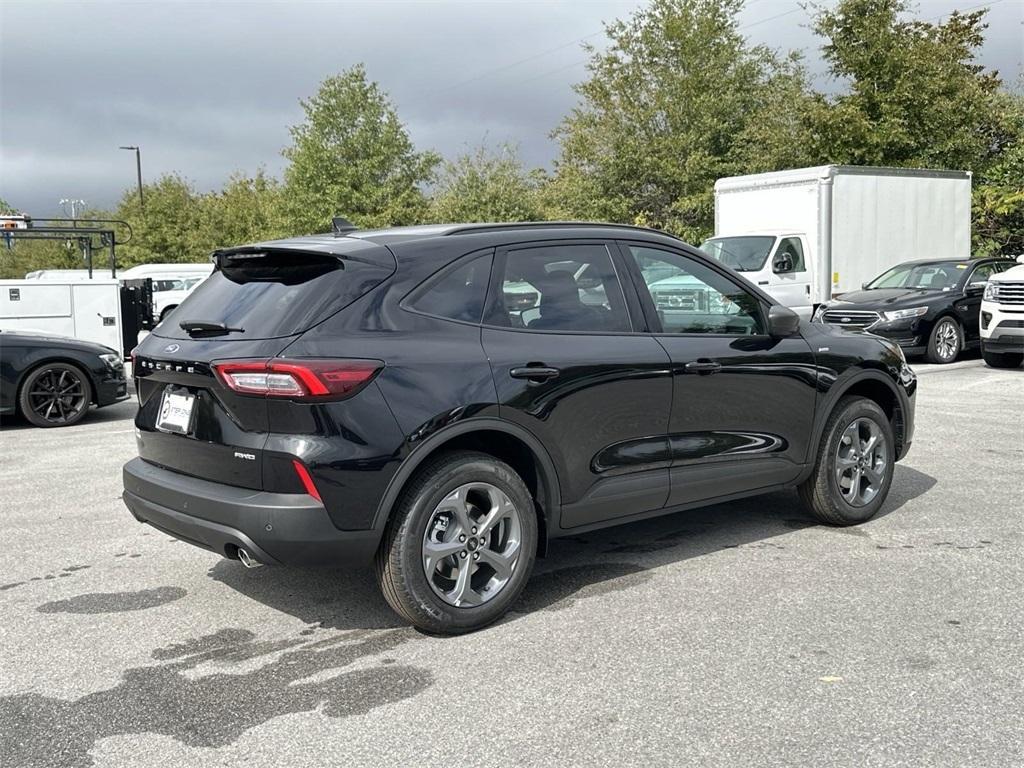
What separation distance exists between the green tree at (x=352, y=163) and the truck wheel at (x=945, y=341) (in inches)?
901

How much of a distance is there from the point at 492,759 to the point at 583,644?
100 cm

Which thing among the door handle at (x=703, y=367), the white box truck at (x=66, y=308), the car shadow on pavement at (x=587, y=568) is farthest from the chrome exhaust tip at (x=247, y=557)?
the white box truck at (x=66, y=308)

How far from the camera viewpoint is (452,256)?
439 centimetres

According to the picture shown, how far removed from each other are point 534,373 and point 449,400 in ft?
1.49

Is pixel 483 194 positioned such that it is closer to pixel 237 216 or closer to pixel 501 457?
pixel 237 216

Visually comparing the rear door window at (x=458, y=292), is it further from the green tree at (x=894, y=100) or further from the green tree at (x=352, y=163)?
the green tree at (x=352, y=163)

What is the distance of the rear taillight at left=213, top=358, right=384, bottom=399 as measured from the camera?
3830mm

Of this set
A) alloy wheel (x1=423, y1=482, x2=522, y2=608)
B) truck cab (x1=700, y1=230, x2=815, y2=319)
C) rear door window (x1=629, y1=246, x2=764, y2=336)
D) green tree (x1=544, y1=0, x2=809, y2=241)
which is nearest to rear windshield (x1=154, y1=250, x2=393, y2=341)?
alloy wheel (x1=423, y1=482, x2=522, y2=608)

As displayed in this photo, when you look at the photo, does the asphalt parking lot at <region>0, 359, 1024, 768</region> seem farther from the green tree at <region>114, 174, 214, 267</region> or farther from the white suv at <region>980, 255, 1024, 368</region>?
the green tree at <region>114, 174, 214, 267</region>

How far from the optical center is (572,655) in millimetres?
3979

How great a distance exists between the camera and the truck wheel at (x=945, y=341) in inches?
608

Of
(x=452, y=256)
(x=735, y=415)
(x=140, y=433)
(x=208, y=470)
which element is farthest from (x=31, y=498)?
(x=735, y=415)

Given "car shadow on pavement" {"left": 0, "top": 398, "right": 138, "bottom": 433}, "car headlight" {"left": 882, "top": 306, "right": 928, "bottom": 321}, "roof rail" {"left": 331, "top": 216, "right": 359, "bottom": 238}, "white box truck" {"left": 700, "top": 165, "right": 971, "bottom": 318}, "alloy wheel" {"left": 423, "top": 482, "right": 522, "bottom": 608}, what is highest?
"white box truck" {"left": 700, "top": 165, "right": 971, "bottom": 318}

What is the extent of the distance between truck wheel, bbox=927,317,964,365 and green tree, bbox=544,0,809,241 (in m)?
17.3
